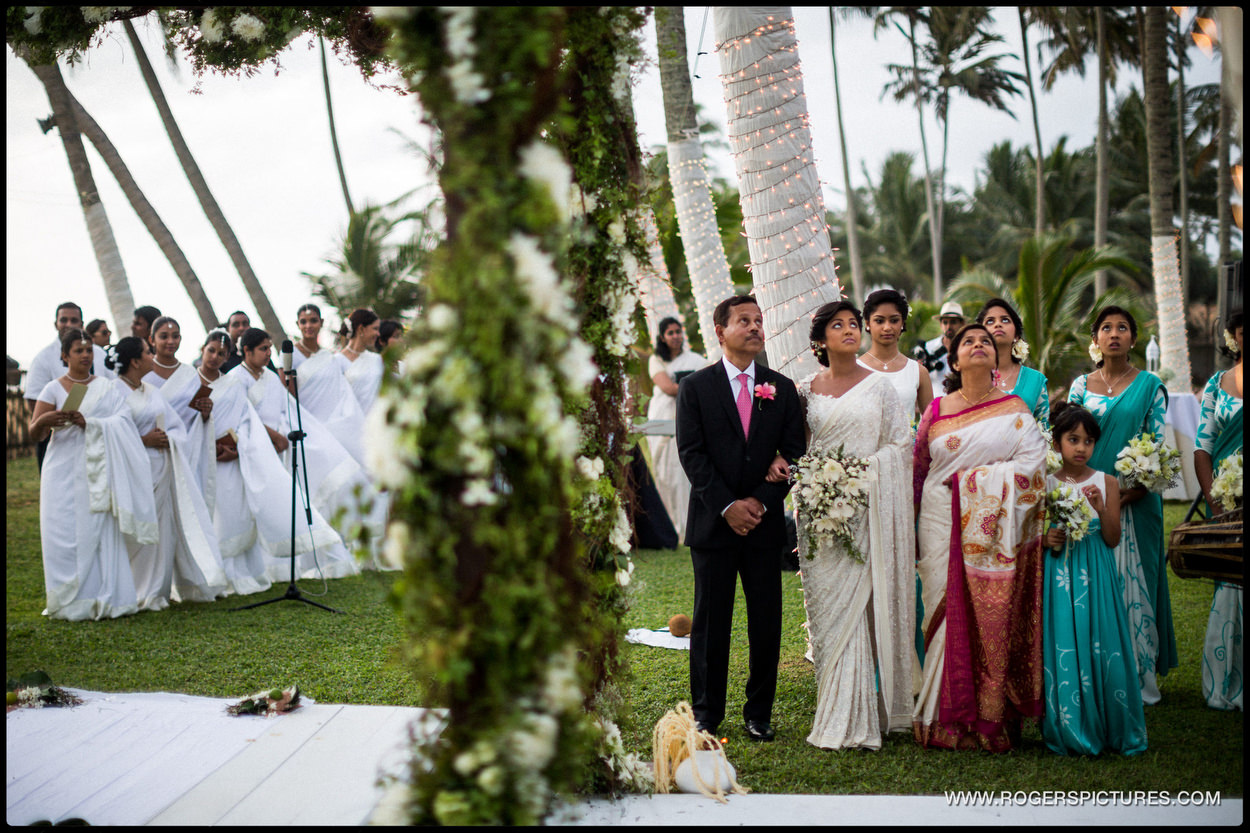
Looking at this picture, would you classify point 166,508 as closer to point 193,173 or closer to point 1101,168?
point 193,173

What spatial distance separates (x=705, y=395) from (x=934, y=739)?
6.76 ft

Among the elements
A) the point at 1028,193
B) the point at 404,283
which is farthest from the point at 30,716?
the point at 1028,193

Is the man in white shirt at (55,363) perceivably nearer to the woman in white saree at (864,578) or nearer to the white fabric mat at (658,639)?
the white fabric mat at (658,639)

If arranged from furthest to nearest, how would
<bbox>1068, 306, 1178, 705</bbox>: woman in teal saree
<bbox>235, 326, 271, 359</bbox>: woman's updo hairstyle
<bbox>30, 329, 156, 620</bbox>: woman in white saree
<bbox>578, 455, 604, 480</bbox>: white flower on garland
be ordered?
1. <bbox>235, 326, 271, 359</bbox>: woman's updo hairstyle
2. <bbox>30, 329, 156, 620</bbox>: woman in white saree
3. <bbox>1068, 306, 1178, 705</bbox>: woman in teal saree
4. <bbox>578, 455, 604, 480</bbox>: white flower on garland

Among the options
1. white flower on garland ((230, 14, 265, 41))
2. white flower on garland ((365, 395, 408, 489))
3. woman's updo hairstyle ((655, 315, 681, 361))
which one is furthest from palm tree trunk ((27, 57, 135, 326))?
white flower on garland ((365, 395, 408, 489))

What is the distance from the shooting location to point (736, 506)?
4.67 meters

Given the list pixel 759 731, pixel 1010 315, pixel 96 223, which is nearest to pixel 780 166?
pixel 1010 315

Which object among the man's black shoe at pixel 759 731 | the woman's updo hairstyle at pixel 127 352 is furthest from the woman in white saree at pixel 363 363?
the man's black shoe at pixel 759 731

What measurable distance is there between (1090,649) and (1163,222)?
12.8 m

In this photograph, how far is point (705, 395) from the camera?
4891mm

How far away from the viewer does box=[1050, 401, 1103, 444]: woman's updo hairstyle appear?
494 cm

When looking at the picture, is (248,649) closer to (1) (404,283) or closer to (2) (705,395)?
(2) (705,395)

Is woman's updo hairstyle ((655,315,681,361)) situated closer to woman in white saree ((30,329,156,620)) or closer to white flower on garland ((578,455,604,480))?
woman in white saree ((30,329,156,620))

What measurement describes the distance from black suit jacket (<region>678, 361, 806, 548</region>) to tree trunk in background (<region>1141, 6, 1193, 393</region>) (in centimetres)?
1156
